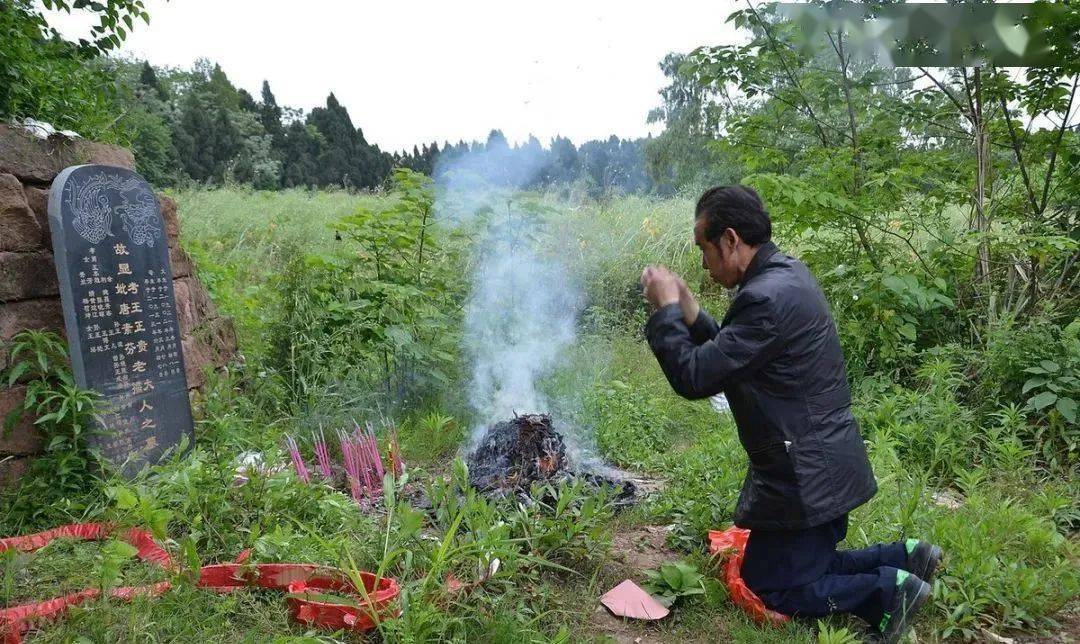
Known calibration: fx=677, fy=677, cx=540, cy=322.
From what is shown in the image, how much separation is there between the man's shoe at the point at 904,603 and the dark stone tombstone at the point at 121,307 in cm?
395

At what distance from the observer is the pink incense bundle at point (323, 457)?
14.3 ft

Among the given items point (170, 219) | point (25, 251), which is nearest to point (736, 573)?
point (25, 251)

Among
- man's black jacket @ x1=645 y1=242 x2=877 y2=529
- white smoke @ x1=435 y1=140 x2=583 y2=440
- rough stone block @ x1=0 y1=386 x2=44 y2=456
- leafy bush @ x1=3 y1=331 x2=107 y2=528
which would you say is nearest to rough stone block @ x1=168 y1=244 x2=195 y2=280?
leafy bush @ x1=3 y1=331 x2=107 y2=528

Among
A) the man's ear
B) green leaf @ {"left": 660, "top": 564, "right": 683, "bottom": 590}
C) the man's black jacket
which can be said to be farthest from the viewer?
green leaf @ {"left": 660, "top": 564, "right": 683, "bottom": 590}

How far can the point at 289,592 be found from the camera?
9.16ft

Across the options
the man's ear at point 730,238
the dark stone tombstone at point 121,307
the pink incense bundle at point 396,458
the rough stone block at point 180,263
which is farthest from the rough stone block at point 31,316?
the man's ear at point 730,238

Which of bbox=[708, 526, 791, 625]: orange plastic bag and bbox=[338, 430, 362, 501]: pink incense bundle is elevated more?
bbox=[338, 430, 362, 501]: pink incense bundle

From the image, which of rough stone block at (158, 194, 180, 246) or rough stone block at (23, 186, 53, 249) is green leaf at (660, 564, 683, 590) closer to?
rough stone block at (23, 186, 53, 249)

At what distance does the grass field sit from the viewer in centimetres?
277

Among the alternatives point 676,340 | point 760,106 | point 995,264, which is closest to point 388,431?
point 676,340

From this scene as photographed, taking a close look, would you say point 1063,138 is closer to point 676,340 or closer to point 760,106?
point 760,106

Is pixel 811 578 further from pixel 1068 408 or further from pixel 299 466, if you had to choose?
pixel 1068 408

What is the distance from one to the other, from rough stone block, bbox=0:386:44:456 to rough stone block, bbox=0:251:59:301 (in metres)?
0.58

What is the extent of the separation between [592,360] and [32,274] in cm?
493
